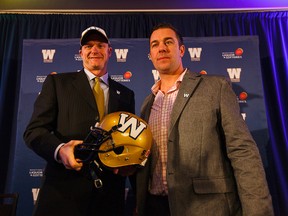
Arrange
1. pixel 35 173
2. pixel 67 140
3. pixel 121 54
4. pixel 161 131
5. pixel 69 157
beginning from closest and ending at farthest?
pixel 69 157, pixel 67 140, pixel 161 131, pixel 35 173, pixel 121 54

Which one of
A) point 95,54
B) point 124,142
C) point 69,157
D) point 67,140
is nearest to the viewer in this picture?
point 69,157

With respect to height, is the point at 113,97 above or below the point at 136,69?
below

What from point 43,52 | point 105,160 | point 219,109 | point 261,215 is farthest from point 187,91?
point 43,52

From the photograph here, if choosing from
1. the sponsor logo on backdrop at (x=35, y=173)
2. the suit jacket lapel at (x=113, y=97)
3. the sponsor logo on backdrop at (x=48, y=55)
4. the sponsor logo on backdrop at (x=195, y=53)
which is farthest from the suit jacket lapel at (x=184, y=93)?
the sponsor logo on backdrop at (x=48, y=55)

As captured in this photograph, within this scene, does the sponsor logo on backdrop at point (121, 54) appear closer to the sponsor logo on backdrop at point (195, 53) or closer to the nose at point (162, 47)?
the sponsor logo on backdrop at point (195, 53)

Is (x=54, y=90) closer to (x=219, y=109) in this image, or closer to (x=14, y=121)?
(x=219, y=109)

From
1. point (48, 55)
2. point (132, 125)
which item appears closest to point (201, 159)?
point (132, 125)

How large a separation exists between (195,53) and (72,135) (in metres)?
2.35

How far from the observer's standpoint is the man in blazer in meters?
1.39

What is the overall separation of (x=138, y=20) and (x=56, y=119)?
10.6 feet

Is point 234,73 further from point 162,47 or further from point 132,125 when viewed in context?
point 132,125

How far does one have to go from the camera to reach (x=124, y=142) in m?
1.42

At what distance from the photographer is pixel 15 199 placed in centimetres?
264

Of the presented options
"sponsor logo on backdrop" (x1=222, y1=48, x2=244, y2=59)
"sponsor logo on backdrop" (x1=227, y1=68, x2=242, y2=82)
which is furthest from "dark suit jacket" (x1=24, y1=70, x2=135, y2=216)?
"sponsor logo on backdrop" (x1=222, y1=48, x2=244, y2=59)
